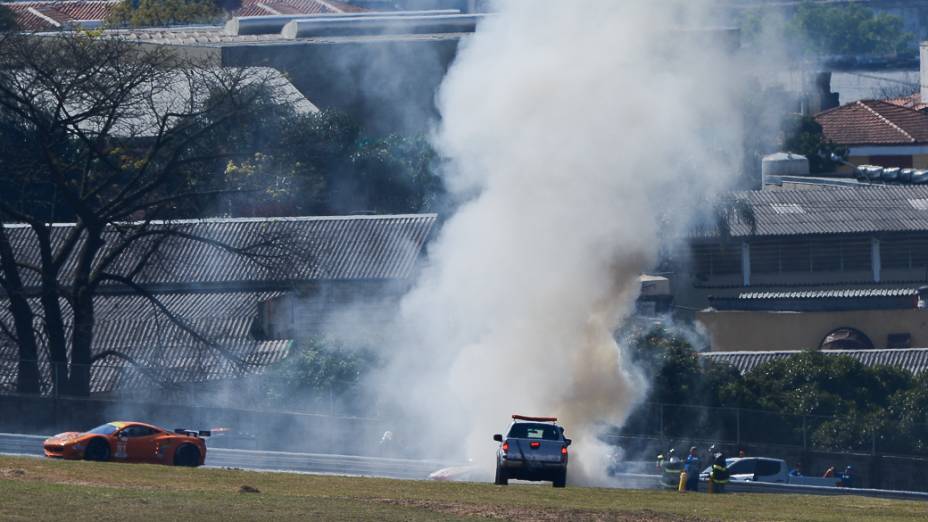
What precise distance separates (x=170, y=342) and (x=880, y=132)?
6648cm

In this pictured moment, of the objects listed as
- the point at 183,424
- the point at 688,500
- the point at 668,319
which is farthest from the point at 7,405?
the point at 668,319

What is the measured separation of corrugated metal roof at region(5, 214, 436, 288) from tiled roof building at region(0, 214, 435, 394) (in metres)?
0.04

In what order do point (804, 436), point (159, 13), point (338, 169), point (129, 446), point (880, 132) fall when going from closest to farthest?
1. point (129, 446)
2. point (804, 436)
3. point (338, 169)
4. point (880, 132)
5. point (159, 13)

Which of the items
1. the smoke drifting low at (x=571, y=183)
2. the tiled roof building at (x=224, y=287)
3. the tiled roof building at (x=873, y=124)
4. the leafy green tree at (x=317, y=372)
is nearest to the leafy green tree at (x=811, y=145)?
the tiled roof building at (x=873, y=124)

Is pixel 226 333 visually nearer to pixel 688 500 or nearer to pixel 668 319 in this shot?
A: pixel 668 319

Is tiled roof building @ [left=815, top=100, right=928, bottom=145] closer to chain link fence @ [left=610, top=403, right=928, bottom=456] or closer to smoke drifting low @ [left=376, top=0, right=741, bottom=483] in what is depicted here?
chain link fence @ [left=610, top=403, right=928, bottom=456]

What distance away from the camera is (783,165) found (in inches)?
3565

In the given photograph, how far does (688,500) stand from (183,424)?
1807 centimetres

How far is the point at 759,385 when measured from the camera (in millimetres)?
54594

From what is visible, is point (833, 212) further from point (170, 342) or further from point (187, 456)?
point (187, 456)


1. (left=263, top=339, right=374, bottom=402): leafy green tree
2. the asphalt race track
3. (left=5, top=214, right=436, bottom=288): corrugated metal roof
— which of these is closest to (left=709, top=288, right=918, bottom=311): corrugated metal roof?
(left=5, top=214, right=436, bottom=288): corrugated metal roof

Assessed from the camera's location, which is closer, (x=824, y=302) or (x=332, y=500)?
(x=332, y=500)

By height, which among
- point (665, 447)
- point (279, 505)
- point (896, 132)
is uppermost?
point (896, 132)

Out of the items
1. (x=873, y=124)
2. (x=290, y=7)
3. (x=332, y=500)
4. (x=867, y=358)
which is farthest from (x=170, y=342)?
(x=290, y=7)
